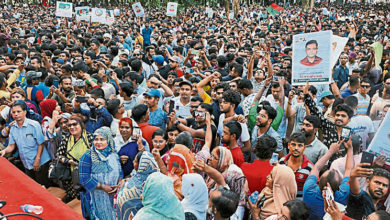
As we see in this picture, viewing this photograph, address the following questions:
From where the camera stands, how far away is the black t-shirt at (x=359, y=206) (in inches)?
96.5

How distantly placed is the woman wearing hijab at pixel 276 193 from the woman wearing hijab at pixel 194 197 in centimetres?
45

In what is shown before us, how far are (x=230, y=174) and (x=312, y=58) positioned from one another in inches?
84.8

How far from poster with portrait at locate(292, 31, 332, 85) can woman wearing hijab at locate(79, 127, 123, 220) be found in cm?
249

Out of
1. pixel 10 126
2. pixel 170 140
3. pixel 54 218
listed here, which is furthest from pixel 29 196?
pixel 10 126

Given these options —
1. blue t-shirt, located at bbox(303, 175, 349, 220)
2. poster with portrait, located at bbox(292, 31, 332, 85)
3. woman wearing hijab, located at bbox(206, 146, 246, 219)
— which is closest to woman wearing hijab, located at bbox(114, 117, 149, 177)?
woman wearing hijab, located at bbox(206, 146, 246, 219)

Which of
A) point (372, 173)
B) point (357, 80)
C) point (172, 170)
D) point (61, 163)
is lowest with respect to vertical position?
point (61, 163)

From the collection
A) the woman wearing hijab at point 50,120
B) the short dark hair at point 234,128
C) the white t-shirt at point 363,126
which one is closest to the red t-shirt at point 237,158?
the short dark hair at point 234,128

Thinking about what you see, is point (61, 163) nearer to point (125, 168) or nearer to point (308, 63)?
point (125, 168)

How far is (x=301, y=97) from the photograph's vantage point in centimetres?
460

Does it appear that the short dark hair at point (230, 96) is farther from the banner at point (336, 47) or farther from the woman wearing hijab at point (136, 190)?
the woman wearing hijab at point (136, 190)

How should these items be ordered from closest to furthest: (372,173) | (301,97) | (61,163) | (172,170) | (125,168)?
(372,173) → (172,170) → (125,168) → (61,163) → (301,97)

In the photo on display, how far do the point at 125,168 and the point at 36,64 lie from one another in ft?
13.1

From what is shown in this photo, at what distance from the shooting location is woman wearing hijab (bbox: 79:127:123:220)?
3.21 meters

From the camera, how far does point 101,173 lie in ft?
10.6
